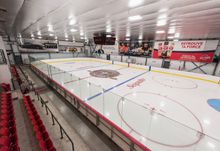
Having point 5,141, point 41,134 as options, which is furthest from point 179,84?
point 5,141

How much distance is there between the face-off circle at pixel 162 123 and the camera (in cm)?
158

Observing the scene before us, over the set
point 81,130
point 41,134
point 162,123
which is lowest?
point 81,130

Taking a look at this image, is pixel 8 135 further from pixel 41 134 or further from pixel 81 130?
pixel 81 130

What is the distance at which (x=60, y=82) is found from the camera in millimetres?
4680

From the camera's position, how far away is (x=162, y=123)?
6.03ft

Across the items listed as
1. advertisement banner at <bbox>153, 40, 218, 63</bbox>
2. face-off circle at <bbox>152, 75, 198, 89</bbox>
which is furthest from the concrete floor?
advertisement banner at <bbox>153, 40, 218, 63</bbox>

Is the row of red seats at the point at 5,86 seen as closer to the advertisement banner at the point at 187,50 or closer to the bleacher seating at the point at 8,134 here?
the bleacher seating at the point at 8,134

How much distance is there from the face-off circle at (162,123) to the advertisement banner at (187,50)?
268 inches

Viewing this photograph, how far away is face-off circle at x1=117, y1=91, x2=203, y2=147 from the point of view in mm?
1583

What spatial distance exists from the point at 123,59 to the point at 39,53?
11395mm

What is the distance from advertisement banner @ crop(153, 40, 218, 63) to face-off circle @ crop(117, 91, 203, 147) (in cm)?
680

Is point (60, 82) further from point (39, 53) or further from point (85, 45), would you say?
point (85, 45)

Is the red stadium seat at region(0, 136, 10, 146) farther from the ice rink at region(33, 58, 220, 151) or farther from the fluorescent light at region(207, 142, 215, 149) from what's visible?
the fluorescent light at region(207, 142, 215, 149)

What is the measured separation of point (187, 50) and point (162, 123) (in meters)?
9.01
